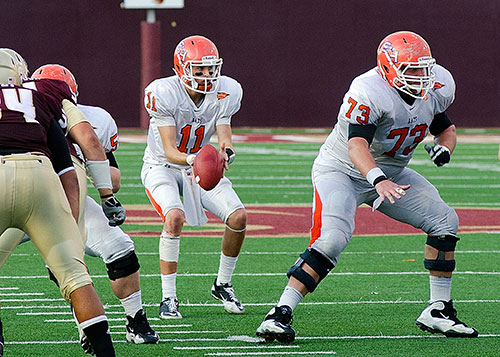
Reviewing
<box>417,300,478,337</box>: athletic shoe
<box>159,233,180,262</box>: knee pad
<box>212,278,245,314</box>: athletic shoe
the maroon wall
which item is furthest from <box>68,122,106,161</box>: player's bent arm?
the maroon wall

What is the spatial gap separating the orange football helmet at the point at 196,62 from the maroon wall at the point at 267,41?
Result: 16629mm

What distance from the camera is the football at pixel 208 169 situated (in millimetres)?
5457

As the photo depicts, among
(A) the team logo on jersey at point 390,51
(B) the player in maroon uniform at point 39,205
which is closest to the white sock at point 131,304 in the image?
(B) the player in maroon uniform at point 39,205

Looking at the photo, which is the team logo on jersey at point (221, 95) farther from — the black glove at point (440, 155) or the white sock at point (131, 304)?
the white sock at point (131, 304)

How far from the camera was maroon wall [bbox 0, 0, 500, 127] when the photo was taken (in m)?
22.4

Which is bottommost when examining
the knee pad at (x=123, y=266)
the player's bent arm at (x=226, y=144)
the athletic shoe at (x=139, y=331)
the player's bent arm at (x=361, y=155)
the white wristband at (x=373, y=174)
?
the athletic shoe at (x=139, y=331)

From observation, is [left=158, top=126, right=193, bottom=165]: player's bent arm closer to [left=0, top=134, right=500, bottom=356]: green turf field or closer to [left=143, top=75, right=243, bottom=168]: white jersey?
[left=143, top=75, right=243, bottom=168]: white jersey

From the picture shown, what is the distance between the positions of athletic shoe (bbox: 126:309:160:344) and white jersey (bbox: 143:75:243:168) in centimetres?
142

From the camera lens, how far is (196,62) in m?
6.00

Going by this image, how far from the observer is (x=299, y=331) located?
5188mm

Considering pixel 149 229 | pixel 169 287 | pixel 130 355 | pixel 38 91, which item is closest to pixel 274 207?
pixel 149 229

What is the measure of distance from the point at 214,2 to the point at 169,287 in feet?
57.9

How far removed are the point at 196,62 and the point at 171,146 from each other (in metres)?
0.52

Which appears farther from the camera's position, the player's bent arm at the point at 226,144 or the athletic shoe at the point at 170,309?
the player's bent arm at the point at 226,144
